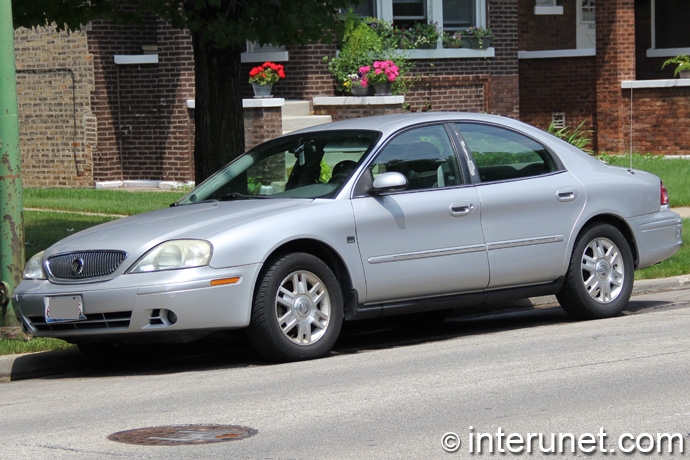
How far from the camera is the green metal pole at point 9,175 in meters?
9.21

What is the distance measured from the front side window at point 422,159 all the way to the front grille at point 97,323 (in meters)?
2.06

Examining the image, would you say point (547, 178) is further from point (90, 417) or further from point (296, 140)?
point (90, 417)

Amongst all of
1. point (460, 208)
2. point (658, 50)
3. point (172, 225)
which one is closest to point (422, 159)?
point (460, 208)

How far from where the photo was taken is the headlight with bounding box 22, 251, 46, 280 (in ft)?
27.8

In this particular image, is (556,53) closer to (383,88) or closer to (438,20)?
(438,20)

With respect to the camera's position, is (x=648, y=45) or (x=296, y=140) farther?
(x=648, y=45)

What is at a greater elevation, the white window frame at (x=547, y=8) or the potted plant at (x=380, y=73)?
the white window frame at (x=547, y=8)

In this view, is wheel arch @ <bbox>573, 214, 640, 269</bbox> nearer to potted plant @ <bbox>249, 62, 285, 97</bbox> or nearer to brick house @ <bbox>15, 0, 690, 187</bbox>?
brick house @ <bbox>15, 0, 690, 187</bbox>

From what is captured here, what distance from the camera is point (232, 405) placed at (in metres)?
6.95

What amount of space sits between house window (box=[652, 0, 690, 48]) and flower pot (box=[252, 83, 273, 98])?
11929mm

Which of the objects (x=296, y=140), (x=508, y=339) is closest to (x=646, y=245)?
(x=508, y=339)

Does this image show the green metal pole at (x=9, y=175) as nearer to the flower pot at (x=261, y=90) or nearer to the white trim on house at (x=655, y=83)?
the flower pot at (x=261, y=90)

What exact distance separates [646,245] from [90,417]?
5003 mm

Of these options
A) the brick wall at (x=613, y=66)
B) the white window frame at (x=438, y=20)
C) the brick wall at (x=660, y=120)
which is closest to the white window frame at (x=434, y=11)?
the white window frame at (x=438, y=20)
